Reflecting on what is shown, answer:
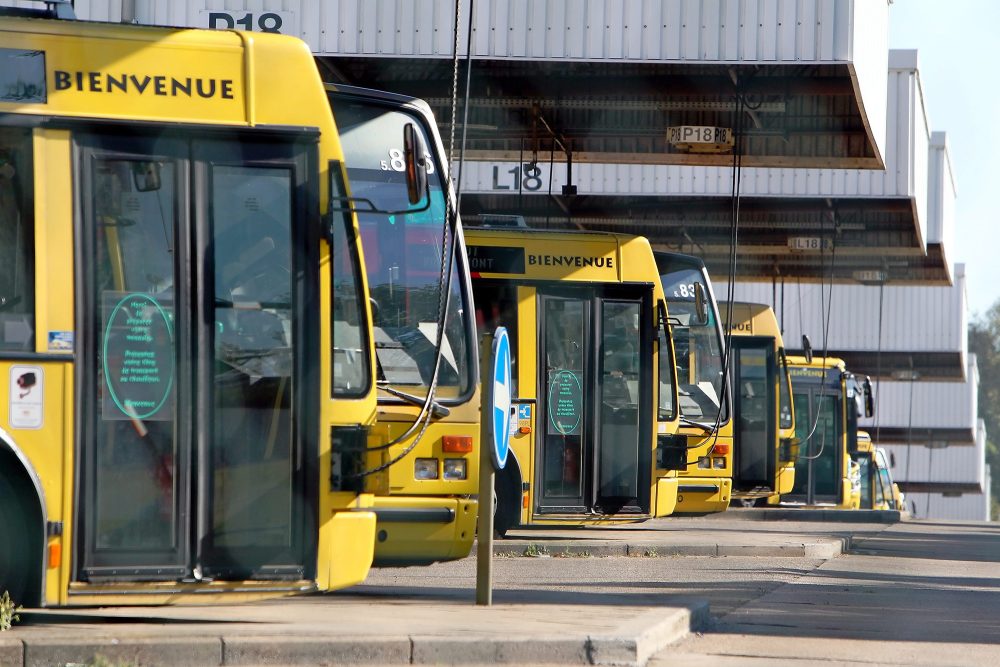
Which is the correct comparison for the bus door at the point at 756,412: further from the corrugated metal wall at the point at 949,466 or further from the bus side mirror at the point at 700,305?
the corrugated metal wall at the point at 949,466

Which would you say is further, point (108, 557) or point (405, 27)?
point (405, 27)

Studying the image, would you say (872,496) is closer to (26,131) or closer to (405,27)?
(405,27)

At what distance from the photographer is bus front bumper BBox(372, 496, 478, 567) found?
1049 centimetres

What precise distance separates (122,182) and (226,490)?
1622 millimetres

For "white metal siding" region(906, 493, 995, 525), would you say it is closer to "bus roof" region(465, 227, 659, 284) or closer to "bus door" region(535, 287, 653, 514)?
"bus door" region(535, 287, 653, 514)

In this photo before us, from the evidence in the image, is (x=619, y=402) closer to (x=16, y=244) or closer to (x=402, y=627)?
(x=402, y=627)

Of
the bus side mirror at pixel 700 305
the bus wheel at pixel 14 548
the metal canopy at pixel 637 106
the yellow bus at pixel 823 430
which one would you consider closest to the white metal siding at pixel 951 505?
the yellow bus at pixel 823 430

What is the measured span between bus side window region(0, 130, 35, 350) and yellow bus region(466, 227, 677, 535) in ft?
25.8

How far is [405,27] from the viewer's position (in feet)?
55.6

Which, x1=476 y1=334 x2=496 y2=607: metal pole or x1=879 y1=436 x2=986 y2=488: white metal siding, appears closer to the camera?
x1=476 y1=334 x2=496 y2=607: metal pole

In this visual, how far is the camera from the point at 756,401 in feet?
85.3

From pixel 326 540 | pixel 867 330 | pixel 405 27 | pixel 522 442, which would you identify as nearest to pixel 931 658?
pixel 326 540

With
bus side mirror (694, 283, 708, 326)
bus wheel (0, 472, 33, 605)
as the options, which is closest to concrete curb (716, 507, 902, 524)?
bus side mirror (694, 283, 708, 326)

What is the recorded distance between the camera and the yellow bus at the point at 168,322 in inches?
306
